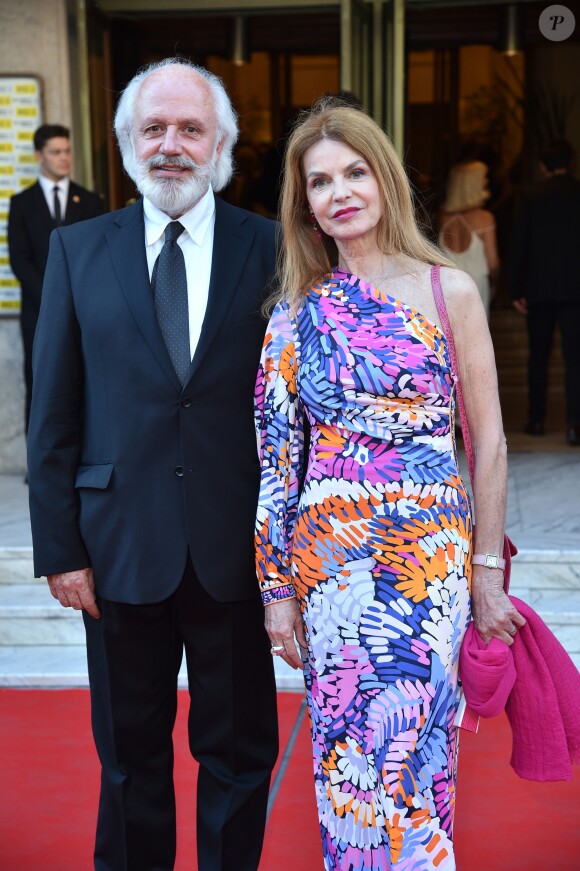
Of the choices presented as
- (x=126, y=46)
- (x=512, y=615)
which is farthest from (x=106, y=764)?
(x=126, y=46)

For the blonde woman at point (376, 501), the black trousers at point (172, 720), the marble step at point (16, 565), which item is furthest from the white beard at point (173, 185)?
the marble step at point (16, 565)

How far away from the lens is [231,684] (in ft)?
8.25

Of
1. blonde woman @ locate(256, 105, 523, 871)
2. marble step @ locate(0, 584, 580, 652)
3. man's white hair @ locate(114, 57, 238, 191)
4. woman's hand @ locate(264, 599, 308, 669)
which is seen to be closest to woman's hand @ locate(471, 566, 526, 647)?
blonde woman @ locate(256, 105, 523, 871)

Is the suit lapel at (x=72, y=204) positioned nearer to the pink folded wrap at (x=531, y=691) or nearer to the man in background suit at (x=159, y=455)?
the man in background suit at (x=159, y=455)

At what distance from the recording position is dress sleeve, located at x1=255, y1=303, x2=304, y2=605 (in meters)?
2.28

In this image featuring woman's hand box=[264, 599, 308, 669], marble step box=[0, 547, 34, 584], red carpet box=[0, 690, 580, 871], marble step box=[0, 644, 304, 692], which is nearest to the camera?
woman's hand box=[264, 599, 308, 669]

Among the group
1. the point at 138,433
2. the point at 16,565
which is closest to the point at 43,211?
the point at 16,565

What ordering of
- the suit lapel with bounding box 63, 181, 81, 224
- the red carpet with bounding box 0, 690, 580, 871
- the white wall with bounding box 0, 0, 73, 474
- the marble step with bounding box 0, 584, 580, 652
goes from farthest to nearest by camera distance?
the white wall with bounding box 0, 0, 73, 474 → the suit lapel with bounding box 63, 181, 81, 224 → the marble step with bounding box 0, 584, 580, 652 → the red carpet with bounding box 0, 690, 580, 871

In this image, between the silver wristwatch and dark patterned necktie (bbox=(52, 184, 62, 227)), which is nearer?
the silver wristwatch

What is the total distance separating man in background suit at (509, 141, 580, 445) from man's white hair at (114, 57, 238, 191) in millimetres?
4856

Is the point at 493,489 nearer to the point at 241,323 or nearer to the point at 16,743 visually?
the point at 241,323

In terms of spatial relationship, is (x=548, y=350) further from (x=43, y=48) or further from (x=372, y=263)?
(x=372, y=263)

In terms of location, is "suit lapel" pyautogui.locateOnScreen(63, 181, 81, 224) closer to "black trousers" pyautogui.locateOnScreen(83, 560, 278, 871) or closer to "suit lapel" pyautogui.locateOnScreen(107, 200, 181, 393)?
"suit lapel" pyautogui.locateOnScreen(107, 200, 181, 393)

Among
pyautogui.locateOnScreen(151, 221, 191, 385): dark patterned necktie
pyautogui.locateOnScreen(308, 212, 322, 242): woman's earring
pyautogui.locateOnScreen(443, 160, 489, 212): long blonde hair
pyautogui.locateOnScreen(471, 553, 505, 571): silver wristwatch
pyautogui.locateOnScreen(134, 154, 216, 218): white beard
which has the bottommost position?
→ pyautogui.locateOnScreen(471, 553, 505, 571): silver wristwatch
